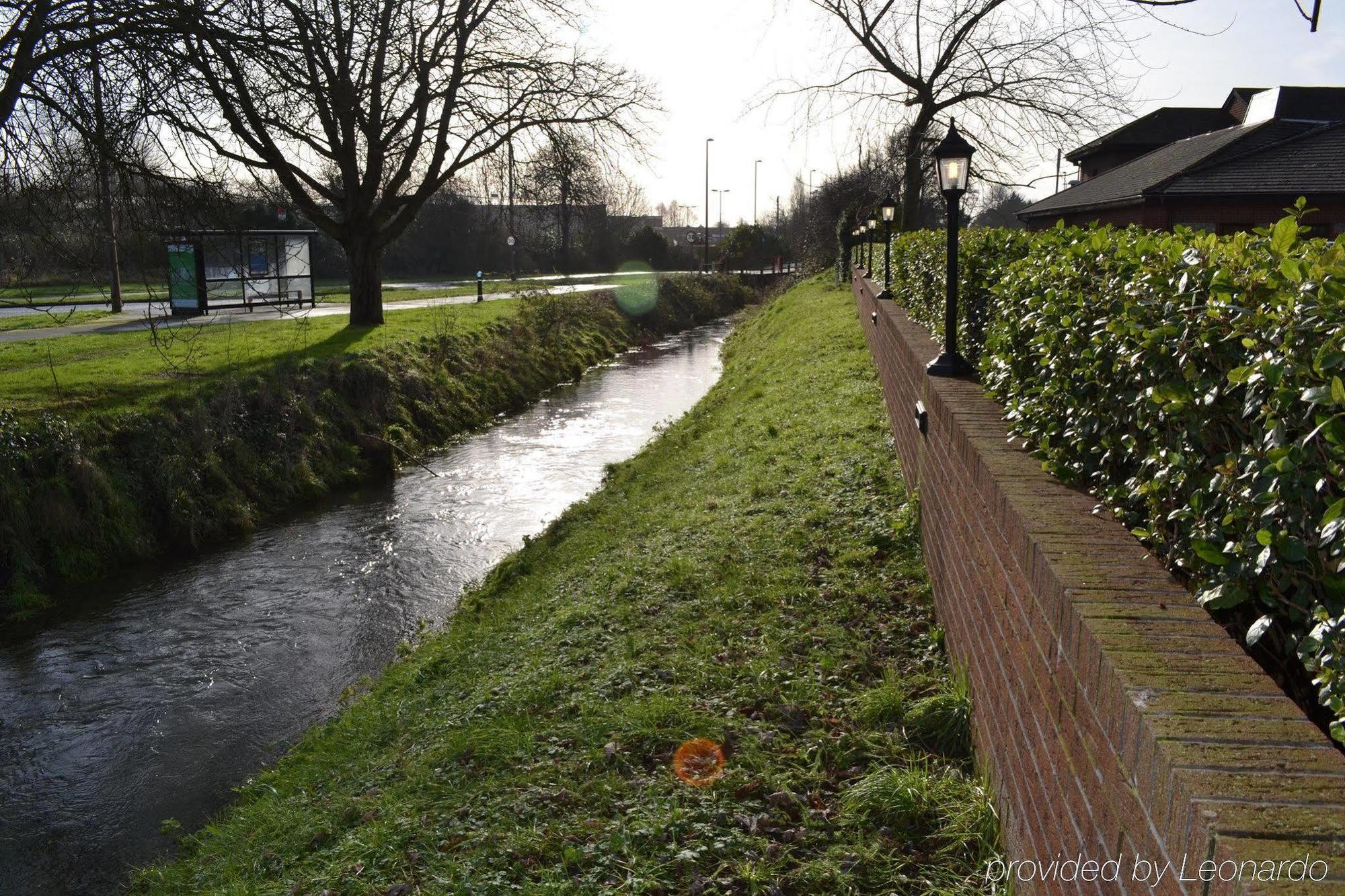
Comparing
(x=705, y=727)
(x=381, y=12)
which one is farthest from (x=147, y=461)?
(x=705, y=727)

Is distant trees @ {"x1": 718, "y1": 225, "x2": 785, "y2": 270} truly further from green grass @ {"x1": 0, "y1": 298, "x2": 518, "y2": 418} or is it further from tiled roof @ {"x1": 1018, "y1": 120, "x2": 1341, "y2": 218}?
green grass @ {"x1": 0, "y1": 298, "x2": 518, "y2": 418}

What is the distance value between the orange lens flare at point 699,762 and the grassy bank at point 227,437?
27.4 ft

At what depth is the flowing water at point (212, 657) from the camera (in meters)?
6.49

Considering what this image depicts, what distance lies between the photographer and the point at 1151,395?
9.47 ft

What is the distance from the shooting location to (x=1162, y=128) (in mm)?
29750

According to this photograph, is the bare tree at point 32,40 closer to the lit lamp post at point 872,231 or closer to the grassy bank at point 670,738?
the grassy bank at point 670,738

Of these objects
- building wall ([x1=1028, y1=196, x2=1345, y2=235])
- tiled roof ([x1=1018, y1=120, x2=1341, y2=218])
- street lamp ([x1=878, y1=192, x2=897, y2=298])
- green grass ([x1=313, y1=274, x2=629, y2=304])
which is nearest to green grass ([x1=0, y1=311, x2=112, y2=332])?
green grass ([x1=313, y1=274, x2=629, y2=304])

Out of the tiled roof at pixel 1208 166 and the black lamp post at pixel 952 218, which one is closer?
the black lamp post at pixel 952 218

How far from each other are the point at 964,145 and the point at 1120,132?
2534 cm

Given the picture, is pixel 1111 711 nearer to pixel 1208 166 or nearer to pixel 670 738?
pixel 670 738

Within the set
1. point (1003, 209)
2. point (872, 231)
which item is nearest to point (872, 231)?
point (872, 231)

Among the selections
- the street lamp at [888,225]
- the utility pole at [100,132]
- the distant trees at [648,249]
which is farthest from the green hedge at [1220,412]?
the distant trees at [648,249]

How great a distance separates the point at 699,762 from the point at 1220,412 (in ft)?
9.21

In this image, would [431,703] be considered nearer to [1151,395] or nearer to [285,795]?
[285,795]
